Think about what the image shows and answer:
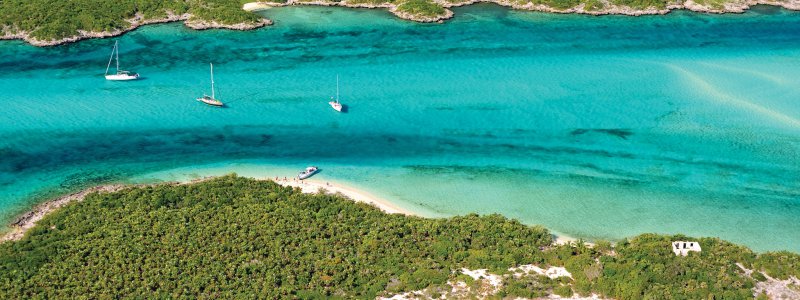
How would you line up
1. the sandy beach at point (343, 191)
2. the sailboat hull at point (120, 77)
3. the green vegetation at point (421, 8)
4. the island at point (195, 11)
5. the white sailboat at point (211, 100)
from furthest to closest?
the green vegetation at point (421, 8) < the island at point (195, 11) < the sailboat hull at point (120, 77) < the white sailboat at point (211, 100) < the sandy beach at point (343, 191)

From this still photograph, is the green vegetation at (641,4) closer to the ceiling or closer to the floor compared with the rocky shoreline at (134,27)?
closer to the ceiling

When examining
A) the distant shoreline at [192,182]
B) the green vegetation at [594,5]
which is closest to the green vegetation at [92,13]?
the distant shoreline at [192,182]

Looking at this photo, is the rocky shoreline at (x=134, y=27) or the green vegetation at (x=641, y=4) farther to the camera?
the green vegetation at (x=641, y=4)

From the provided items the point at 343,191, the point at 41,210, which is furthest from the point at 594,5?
the point at 41,210

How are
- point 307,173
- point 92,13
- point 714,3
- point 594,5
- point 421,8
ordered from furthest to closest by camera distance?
1. point 714,3
2. point 594,5
3. point 421,8
4. point 92,13
5. point 307,173

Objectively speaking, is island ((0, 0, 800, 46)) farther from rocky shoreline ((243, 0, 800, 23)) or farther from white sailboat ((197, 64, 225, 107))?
white sailboat ((197, 64, 225, 107))

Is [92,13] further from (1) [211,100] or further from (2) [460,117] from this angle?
(2) [460,117]

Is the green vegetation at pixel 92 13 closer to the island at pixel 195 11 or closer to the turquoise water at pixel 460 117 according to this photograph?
the island at pixel 195 11

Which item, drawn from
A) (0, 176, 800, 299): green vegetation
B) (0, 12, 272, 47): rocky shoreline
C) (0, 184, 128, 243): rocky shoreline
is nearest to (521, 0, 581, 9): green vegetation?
(0, 12, 272, 47): rocky shoreline
